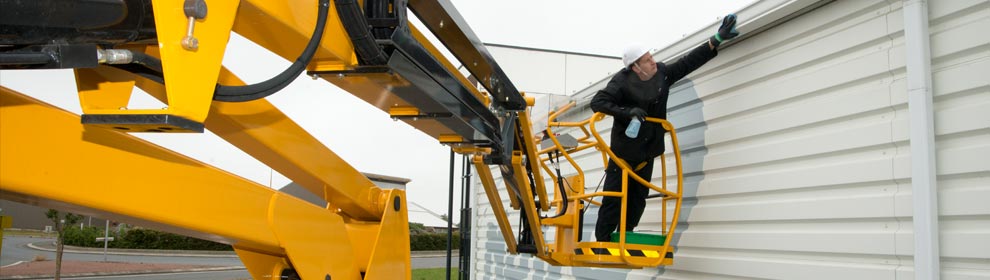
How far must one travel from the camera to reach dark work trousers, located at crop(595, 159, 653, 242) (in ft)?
16.5

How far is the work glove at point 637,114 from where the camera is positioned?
4672 millimetres

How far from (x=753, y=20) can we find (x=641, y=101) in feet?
2.83

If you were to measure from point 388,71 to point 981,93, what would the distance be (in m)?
2.35

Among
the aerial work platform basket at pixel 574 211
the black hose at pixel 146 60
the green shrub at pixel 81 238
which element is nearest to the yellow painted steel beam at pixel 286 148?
the black hose at pixel 146 60

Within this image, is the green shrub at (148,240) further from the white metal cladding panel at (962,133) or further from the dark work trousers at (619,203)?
the white metal cladding panel at (962,133)

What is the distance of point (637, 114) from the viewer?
4.67 metres

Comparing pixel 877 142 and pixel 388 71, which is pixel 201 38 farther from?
pixel 877 142

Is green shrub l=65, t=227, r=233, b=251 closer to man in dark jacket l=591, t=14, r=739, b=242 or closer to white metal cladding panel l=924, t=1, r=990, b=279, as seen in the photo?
man in dark jacket l=591, t=14, r=739, b=242

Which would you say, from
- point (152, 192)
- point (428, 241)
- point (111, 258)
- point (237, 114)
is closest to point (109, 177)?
point (152, 192)

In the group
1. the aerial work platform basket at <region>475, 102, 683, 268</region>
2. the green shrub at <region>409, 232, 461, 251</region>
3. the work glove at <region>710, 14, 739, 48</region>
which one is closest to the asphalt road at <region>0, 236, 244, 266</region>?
the green shrub at <region>409, 232, 461, 251</region>

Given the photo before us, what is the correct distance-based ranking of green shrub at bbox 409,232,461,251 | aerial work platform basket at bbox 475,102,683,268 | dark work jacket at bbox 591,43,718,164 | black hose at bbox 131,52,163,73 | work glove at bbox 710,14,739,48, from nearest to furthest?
black hose at bbox 131,52,163,73
work glove at bbox 710,14,739,48
aerial work platform basket at bbox 475,102,683,268
dark work jacket at bbox 591,43,718,164
green shrub at bbox 409,232,461,251

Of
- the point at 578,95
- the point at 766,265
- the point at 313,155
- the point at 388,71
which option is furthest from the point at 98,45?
the point at 578,95

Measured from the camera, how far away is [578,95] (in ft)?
21.9

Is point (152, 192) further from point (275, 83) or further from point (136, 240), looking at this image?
point (136, 240)
